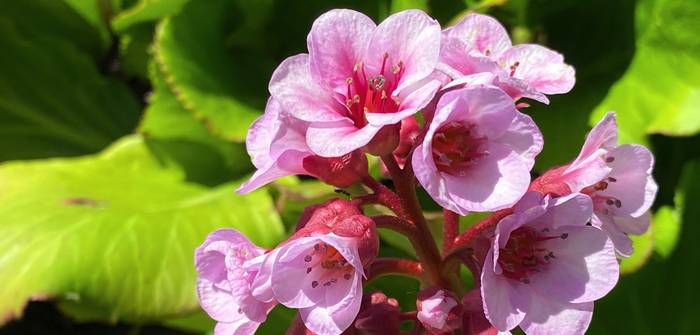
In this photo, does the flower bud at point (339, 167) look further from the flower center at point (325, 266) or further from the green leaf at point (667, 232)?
the green leaf at point (667, 232)

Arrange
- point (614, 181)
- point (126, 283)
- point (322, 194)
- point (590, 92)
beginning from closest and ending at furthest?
point (614, 181) < point (322, 194) < point (126, 283) < point (590, 92)

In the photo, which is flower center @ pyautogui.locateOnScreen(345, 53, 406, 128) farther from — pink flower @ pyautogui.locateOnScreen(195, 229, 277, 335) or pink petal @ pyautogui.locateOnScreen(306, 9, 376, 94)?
pink flower @ pyautogui.locateOnScreen(195, 229, 277, 335)

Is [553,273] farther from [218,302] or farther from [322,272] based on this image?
[218,302]

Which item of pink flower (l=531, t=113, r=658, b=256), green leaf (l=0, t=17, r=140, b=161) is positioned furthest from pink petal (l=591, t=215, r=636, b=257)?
green leaf (l=0, t=17, r=140, b=161)

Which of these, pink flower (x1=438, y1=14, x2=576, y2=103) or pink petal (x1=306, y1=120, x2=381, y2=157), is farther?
pink flower (x1=438, y1=14, x2=576, y2=103)

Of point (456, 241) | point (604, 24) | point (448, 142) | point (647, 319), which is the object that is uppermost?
point (448, 142)

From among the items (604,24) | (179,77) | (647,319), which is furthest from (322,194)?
(604,24)

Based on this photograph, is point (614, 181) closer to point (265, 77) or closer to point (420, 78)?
point (420, 78)

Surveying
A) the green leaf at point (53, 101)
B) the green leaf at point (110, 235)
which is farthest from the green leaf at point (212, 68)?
the green leaf at point (53, 101)
